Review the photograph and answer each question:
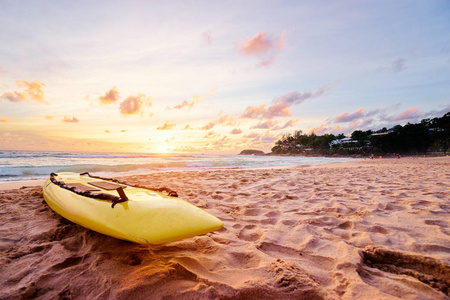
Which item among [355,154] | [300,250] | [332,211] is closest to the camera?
[300,250]

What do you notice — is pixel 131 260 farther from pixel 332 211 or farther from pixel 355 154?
pixel 355 154

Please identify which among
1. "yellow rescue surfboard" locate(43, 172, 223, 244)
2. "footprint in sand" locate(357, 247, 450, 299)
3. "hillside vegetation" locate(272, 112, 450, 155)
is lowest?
"footprint in sand" locate(357, 247, 450, 299)

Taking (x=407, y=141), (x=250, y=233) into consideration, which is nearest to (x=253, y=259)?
(x=250, y=233)

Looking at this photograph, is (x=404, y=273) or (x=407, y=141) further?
(x=407, y=141)

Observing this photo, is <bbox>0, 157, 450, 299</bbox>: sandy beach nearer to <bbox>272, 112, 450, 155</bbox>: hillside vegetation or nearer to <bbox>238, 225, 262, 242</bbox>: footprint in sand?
<bbox>238, 225, 262, 242</bbox>: footprint in sand

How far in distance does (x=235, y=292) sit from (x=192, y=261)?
47 centimetres

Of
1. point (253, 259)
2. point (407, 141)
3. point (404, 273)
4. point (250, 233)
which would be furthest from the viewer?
point (407, 141)

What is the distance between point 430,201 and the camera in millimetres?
3070

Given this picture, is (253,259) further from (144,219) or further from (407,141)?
(407,141)

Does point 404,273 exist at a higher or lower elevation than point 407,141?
lower

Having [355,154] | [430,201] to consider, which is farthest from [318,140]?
[430,201]

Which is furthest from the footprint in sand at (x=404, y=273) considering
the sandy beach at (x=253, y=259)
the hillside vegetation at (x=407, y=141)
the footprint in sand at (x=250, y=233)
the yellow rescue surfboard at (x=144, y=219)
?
the hillside vegetation at (x=407, y=141)

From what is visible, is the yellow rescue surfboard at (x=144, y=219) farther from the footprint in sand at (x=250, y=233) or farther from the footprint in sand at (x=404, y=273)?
the footprint in sand at (x=404, y=273)

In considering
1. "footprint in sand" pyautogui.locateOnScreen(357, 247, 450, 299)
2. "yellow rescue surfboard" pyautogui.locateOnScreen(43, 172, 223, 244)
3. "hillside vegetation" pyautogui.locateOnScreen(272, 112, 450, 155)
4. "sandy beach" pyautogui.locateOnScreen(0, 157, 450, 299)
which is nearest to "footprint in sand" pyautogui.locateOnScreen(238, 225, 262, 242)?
"sandy beach" pyautogui.locateOnScreen(0, 157, 450, 299)
